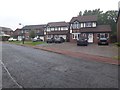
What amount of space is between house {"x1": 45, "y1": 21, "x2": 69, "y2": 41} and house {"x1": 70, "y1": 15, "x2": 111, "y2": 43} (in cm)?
577

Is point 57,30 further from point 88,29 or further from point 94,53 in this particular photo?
point 94,53

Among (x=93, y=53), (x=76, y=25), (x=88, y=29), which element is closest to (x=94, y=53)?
(x=93, y=53)

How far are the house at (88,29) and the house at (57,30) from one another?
577 centimetres

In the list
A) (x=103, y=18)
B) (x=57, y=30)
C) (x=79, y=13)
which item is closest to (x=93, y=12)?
(x=79, y=13)

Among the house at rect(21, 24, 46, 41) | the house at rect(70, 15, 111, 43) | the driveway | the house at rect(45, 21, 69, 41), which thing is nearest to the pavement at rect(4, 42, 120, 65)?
the driveway

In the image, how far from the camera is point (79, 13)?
9312 centimetres

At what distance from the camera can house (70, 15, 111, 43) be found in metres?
41.7

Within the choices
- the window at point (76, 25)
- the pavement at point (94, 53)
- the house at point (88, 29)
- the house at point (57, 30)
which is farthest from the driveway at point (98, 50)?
the house at point (57, 30)

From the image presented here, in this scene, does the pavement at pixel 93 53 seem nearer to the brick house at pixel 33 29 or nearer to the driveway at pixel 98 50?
the driveway at pixel 98 50

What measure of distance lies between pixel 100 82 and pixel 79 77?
1.25m

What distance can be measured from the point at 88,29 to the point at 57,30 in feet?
51.4

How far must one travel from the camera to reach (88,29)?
44062 millimetres

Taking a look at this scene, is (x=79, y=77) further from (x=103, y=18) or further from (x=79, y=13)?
(x=79, y=13)

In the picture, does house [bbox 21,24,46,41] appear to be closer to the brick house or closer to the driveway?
the brick house
